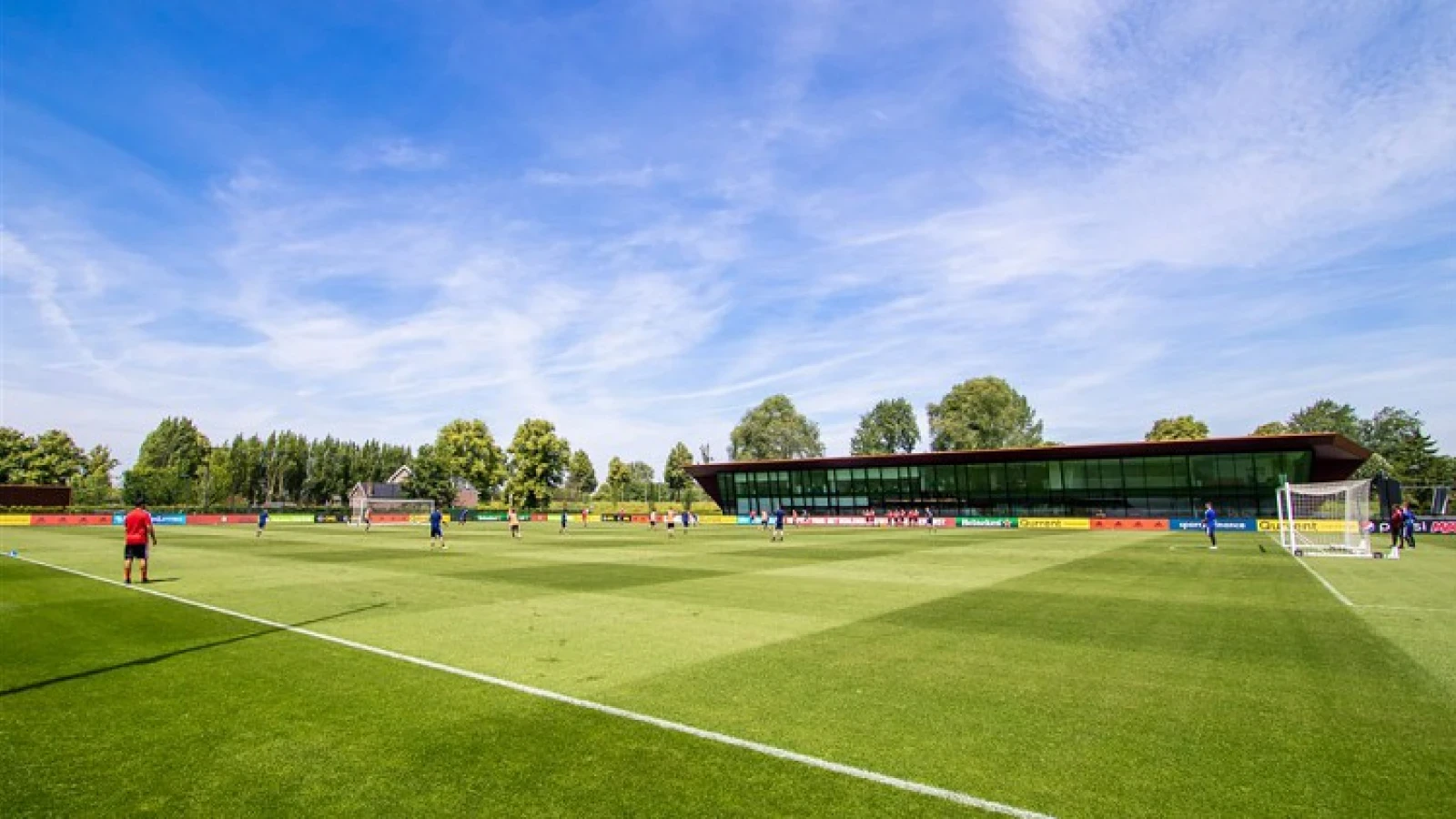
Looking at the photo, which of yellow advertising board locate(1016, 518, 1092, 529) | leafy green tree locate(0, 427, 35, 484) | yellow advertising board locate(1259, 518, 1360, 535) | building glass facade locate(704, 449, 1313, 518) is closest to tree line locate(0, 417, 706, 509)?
leafy green tree locate(0, 427, 35, 484)

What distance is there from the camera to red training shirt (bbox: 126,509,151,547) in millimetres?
18406

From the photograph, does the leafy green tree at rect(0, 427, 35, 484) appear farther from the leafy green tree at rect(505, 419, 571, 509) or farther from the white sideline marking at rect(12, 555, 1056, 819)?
the white sideline marking at rect(12, 555, 1056, 819)

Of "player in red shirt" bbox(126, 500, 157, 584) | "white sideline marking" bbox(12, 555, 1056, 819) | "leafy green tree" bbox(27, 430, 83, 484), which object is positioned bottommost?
"white sideline marking" bbox(12, 555, 1056, 819)

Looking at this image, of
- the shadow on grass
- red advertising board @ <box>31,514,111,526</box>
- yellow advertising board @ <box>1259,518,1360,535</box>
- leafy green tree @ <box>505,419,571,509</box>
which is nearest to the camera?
the shadow on grass

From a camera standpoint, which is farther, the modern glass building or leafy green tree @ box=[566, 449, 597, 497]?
leafy green tree @ box=[566, 449, 597, 497]

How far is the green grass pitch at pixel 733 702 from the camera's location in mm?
5320

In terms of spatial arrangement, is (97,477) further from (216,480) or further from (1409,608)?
(1409,608)

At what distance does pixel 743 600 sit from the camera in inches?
639

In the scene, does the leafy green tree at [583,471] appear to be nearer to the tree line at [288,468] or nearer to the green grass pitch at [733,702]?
the tree line at [288,468]

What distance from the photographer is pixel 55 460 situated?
361ft

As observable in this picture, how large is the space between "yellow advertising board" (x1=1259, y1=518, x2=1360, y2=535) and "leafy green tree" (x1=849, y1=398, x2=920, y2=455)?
79.3 metres

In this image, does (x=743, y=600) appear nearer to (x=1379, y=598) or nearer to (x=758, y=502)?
(x=1379, y=598)

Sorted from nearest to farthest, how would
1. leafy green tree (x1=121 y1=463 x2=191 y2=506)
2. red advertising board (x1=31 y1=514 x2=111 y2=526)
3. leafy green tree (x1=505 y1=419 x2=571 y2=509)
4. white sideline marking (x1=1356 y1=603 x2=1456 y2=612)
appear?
white sideline marking (x1=1356 y1=603 x2=1456 y2=612) → red advertising board (x1=31 y1=514 x2=111 y2=526) → leafy green tree (x1=121 y1=463 x2=191 y2=506) → leafy green tree (x1=505 y1=419 x2=571 y2=509)

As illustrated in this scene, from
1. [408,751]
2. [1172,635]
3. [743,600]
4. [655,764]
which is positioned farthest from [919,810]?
[743,600]
